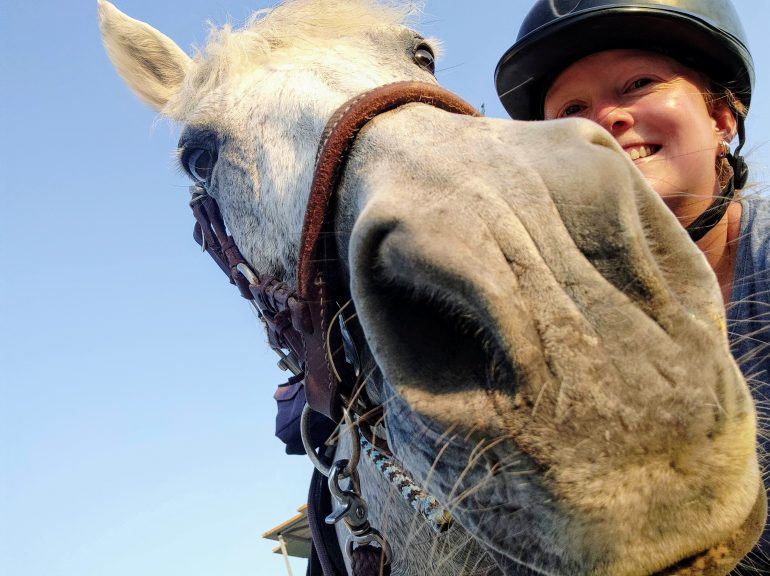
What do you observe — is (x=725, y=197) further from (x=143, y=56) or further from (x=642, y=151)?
(x=143, y=56)

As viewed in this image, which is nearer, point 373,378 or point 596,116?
point 373,378

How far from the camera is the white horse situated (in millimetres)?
1248

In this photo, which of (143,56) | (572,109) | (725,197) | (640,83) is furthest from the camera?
(143,56)

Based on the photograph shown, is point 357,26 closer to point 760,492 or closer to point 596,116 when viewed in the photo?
point 596,116

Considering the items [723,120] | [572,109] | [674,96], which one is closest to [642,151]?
[674,96]

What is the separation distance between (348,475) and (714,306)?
1.41 metres

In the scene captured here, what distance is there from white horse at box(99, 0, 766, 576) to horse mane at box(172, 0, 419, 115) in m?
1.45

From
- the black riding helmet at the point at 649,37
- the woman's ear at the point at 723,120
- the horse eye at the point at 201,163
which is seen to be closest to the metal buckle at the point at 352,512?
the horse eye at the point at 201,163

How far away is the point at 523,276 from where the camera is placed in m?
1.33

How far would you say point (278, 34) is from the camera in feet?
9.93

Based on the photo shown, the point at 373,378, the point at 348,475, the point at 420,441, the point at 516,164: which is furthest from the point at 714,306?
the point at 348,475

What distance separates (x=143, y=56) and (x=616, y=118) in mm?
2880

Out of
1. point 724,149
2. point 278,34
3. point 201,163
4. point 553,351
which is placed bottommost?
point 553,351

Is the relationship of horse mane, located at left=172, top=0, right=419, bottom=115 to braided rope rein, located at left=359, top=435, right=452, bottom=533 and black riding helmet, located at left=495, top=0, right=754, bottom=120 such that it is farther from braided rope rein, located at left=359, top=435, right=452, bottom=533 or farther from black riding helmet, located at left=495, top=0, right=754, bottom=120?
braided rope rein, located at left=359, top=435, right=452, bottom=533
